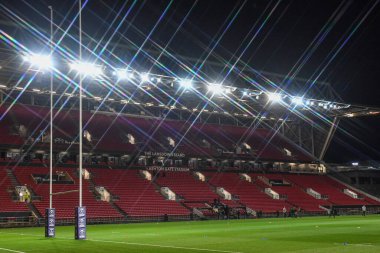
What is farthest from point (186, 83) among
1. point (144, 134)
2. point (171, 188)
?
point (144, 134)

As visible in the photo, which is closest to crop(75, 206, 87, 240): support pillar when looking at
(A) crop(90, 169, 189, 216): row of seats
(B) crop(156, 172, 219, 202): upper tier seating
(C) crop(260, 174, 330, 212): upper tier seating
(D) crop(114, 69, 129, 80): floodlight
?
(A) crop(90, 169, 189, 216): row of seats

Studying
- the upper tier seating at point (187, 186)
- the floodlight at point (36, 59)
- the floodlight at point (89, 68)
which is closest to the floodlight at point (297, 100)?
the upper tier seating at point (187, 186)

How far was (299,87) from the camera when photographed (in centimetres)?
6544

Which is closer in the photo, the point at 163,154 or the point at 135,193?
the point at 135,193

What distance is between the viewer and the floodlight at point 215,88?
56.0m

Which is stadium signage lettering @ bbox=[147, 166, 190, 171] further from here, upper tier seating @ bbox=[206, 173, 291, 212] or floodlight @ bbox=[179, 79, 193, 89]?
floodlight @ bbox=[179, 79, 193, 89]

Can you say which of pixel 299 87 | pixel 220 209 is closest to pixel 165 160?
pixel 220 209

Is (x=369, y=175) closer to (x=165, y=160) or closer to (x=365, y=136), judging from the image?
(x=365, y=136)

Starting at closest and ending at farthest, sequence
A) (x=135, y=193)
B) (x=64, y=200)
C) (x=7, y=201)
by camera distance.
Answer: (x=7, y=201) < (x=64, y=200) < (x=135, y=193)

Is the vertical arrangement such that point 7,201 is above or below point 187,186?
below

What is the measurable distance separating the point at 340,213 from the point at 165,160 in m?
23.2

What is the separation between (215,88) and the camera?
58.1 meters

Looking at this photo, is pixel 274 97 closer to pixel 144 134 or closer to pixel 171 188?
pixel 171 188

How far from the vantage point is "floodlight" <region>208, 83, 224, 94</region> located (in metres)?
56.0
